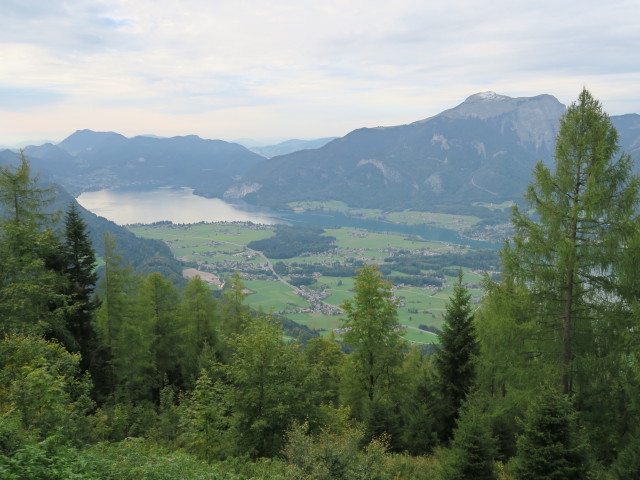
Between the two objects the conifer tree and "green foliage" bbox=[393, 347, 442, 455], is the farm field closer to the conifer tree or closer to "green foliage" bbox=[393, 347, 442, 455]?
"green foliage" bbox=[393, 347, 442, 455]

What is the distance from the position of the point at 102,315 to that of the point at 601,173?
22.5 metres

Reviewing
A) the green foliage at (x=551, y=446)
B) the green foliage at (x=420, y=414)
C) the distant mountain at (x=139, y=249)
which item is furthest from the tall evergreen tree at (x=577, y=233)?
the distant mountain at (x=139, y=249)

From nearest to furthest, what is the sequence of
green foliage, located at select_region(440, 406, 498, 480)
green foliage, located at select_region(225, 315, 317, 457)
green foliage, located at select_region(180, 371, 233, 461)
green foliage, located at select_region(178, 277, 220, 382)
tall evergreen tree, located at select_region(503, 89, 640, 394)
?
green foliage, located at select_region(440, 406, 498, 480), tall evergreen tree, located at select_region(503, 89, 640, 394), green foliage, located at select_region(225, 315, 317, 457), green foliage, located at select_region(180, 371, 233, 461), green foliage, located at select_region(178, 277, 220, 382)

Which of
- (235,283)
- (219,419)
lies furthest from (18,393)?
(235,283)

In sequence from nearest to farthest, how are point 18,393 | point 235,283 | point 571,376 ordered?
point 18,393, point 571,376, point 235,283

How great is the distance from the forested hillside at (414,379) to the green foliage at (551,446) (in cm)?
3

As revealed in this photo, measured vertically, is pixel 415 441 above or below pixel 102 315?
below

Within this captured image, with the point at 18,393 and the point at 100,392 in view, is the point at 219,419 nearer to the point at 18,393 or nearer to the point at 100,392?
the point at 18,393

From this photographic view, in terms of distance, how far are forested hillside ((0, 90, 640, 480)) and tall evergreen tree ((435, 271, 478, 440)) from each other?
6cm

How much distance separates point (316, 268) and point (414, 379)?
4846 inches

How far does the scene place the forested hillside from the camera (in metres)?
9.21

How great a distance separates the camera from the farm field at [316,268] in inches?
3565

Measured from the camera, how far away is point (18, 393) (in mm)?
9500

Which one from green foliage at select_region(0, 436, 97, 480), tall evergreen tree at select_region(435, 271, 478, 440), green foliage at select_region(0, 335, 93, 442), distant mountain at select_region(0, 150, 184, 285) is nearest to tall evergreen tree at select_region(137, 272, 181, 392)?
green foliage at select_region(0, 335, 93, 442)
